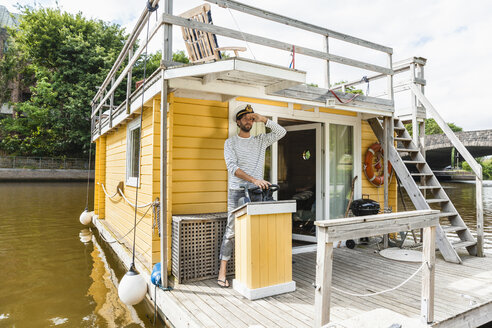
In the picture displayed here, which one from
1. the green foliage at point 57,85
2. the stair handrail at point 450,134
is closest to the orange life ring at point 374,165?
the stair handrail at point 450,134

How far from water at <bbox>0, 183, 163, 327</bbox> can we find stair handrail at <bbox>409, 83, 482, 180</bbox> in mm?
4747

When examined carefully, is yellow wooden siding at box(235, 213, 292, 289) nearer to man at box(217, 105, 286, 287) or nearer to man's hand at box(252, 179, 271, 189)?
man at box(217, 105, 286, 287)

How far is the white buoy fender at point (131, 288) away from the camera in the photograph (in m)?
3.23

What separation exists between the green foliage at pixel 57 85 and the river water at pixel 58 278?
15.9 metres

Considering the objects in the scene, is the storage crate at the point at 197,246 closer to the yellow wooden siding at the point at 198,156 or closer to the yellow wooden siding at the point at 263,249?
the yellow wooden siding at the point at 198,156

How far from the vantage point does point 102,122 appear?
774 cm

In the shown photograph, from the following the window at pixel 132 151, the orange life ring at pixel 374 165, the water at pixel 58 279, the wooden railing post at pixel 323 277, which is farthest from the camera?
the orange life ring at pixel 374 165

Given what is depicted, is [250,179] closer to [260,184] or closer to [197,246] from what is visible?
[260,184]

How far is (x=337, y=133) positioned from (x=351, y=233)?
11.0 feet

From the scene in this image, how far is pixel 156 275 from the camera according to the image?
3424 millimetres

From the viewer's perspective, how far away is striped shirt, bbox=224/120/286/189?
11.5 feet

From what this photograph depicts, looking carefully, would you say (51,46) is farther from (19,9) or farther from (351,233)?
(351,233)

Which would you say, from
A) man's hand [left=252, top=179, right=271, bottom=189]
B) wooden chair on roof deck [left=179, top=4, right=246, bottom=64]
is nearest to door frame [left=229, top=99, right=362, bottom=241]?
wooden chair on roof deck [left=179, top=4, right=246, bottom=64]

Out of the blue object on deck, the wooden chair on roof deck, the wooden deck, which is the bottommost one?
the wooden deck
